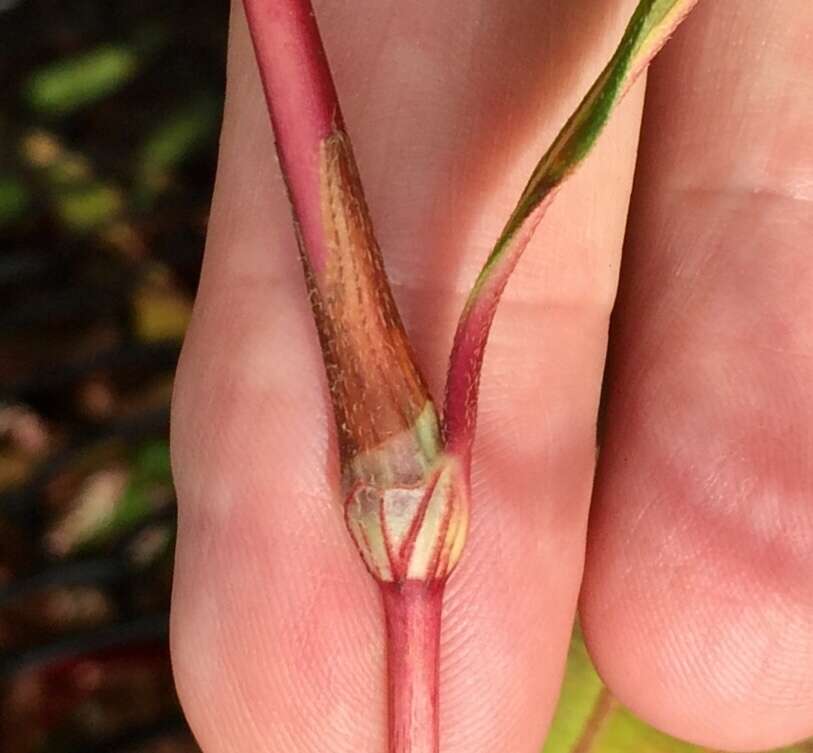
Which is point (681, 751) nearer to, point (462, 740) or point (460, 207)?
point (462, 740)

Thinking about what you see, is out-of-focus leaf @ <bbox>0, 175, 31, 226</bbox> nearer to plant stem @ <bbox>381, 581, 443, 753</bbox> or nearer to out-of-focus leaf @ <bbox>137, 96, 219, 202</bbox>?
out-of-focus leaf @ <bbox>137, 96, 219, 202</bbox>

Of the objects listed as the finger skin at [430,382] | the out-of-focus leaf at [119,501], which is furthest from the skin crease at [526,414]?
the out-of-focus leaf at [119,501]

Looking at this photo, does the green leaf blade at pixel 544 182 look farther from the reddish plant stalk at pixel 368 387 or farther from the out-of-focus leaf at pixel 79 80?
the out-of-focus leaf at pixel 79 80

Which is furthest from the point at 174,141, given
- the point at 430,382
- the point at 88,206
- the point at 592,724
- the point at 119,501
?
the point at 592,724

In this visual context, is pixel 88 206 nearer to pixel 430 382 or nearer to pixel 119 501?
→ pixel 119 501

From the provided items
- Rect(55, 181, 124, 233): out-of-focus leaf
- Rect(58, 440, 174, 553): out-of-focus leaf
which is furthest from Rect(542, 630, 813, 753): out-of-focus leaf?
Rect(55, 181, 124, 233): out-of-focus leaf
